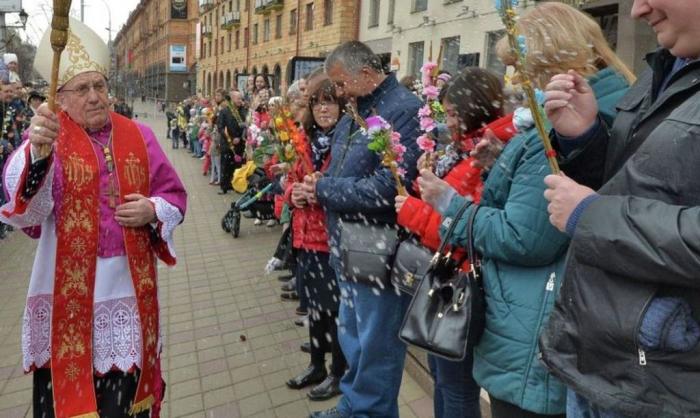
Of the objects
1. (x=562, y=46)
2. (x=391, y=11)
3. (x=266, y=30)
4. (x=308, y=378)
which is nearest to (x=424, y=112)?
(x=562, y=46)

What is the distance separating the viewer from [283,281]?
19.6ft

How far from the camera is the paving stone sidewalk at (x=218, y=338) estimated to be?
11.3 ft

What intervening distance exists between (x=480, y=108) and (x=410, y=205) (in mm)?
536

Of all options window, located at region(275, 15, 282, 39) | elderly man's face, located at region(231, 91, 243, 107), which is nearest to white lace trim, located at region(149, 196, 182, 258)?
elderly man's face, located at region(231, 91, 243, 107)

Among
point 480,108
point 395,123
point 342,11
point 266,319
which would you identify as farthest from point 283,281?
point 342,11

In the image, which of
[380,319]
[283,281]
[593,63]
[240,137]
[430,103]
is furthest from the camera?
[240,137]

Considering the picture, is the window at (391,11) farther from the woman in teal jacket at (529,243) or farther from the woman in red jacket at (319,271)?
the woman in teal jacket at (529,243)

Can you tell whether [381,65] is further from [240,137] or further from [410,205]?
[240,137]

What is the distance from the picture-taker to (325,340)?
148 inches

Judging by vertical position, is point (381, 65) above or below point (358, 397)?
above

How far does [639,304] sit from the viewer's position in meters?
1.19

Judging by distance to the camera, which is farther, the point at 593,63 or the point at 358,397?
the point at 358,397

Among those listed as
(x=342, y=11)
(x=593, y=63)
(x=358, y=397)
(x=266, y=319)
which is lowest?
(x=266, y=319)

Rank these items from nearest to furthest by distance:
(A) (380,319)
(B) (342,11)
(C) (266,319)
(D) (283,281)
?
(A) (380,319) < (C) (266,319) < (D) (283,281) < (B) (342,11)
